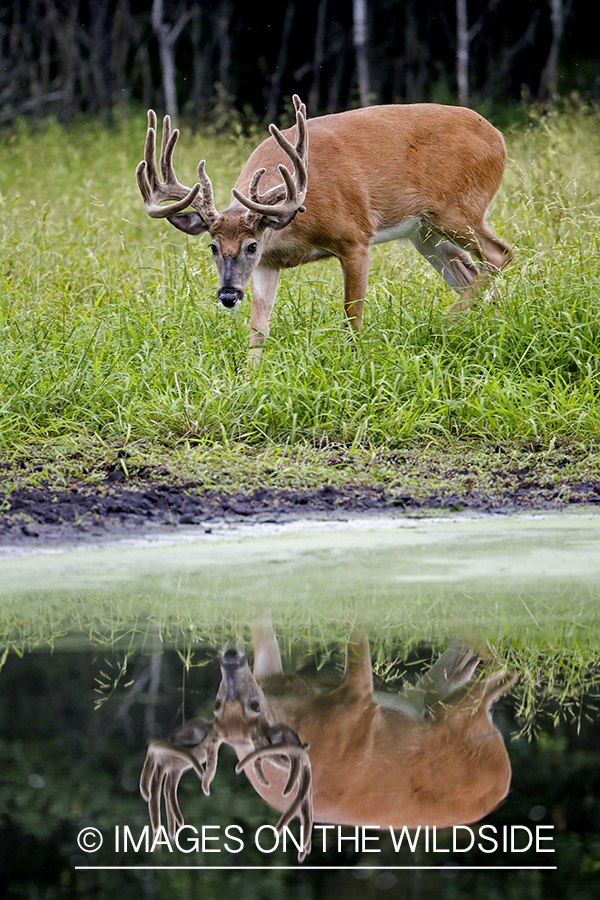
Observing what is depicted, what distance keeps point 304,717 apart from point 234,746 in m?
0.22

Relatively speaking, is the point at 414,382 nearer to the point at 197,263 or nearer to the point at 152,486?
the point at 152,486

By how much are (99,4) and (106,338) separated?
16433mm

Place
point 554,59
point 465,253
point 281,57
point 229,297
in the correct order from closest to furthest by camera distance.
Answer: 1. point 229,297
2. point 465,253
3. point 554,59
4. point 281,57

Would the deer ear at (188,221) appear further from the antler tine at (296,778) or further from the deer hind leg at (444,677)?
the antler tine at (296,778)

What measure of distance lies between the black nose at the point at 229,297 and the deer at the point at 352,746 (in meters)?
3.14

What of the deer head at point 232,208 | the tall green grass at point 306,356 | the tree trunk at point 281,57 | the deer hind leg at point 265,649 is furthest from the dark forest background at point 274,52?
the deer hind leg at point 265,649

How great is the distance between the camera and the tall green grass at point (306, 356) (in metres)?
5.79

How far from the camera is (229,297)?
6.05 m

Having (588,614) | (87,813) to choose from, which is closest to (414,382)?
(588,614)

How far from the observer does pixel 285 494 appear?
498 centimetres

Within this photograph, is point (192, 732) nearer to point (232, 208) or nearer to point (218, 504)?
point (218, 504)

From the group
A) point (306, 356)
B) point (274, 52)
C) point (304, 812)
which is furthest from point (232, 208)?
point (274, 52)

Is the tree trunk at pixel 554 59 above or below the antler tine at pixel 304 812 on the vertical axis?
below

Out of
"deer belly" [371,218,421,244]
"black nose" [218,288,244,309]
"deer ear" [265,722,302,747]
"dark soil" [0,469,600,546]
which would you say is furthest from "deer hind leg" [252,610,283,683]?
"deer belly" [371,218,421,244]
